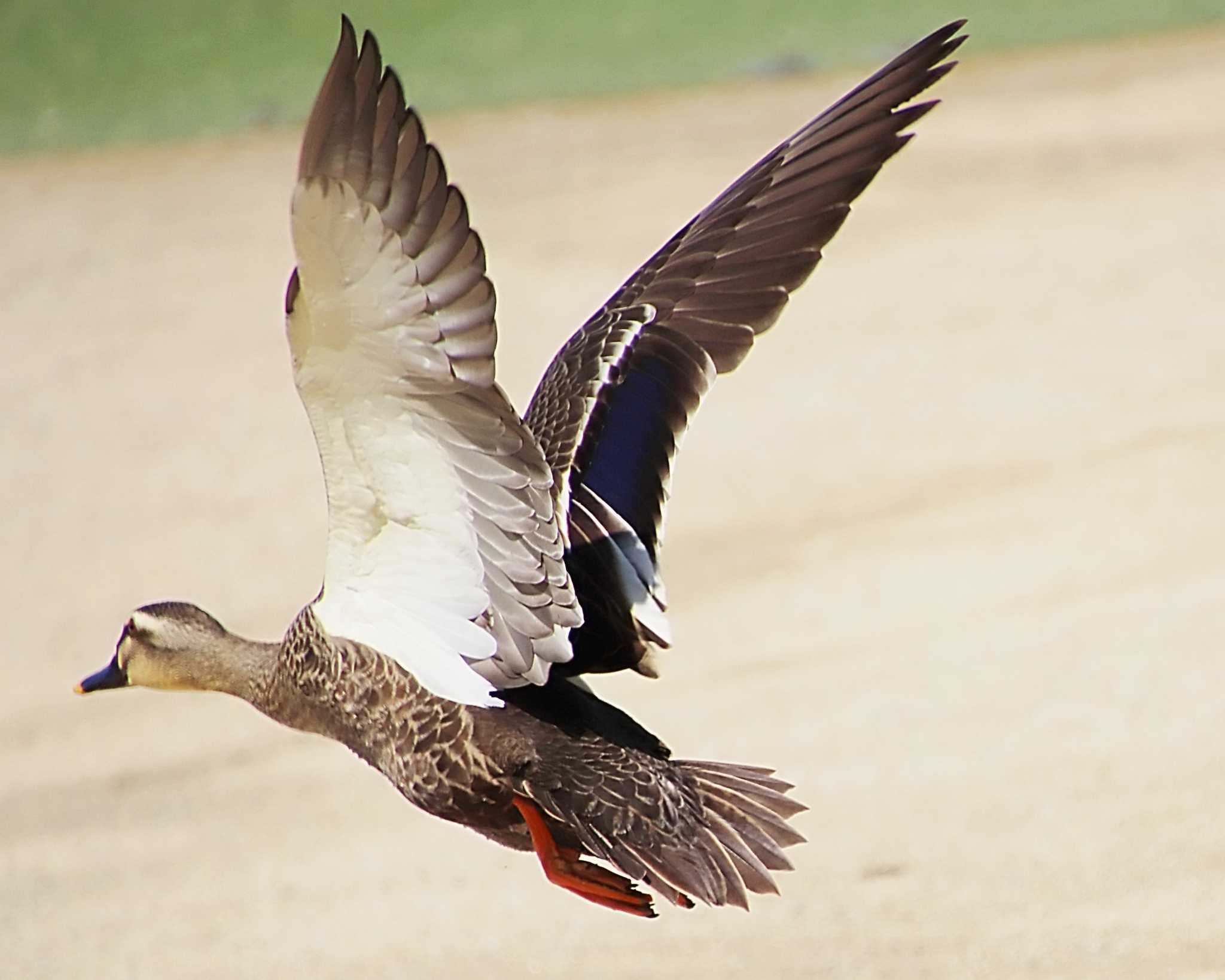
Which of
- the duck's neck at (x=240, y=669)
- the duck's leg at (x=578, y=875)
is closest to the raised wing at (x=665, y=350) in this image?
the duck's leg at (x=578, y=875)

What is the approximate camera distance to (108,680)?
4918 millimetres

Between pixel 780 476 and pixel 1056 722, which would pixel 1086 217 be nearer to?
pixel 780 476

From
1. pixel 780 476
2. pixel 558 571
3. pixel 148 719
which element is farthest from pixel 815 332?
pixel 558 571

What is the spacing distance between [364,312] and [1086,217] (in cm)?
910

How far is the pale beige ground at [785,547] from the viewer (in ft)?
18.5

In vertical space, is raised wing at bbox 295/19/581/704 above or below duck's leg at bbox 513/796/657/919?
above

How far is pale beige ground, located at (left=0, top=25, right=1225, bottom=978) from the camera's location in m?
5.64

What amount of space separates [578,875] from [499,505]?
0.83 m

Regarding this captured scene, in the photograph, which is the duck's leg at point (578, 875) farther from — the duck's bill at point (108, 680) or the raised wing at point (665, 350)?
the duck's bill at point (108, 680)

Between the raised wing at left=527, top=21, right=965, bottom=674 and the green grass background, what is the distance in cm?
1000

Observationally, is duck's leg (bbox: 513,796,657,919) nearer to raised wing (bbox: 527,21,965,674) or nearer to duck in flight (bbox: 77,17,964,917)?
duck in flight (bbox: 77,17,964,917)

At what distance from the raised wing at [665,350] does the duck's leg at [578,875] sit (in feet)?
1.14

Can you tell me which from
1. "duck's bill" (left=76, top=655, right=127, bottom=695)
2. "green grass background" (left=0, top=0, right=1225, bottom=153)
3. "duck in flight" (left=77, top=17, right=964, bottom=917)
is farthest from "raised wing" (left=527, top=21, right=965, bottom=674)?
"green grass background" (left=0, top=0, right=1225, bottom=153)

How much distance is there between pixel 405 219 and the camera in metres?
3.32
